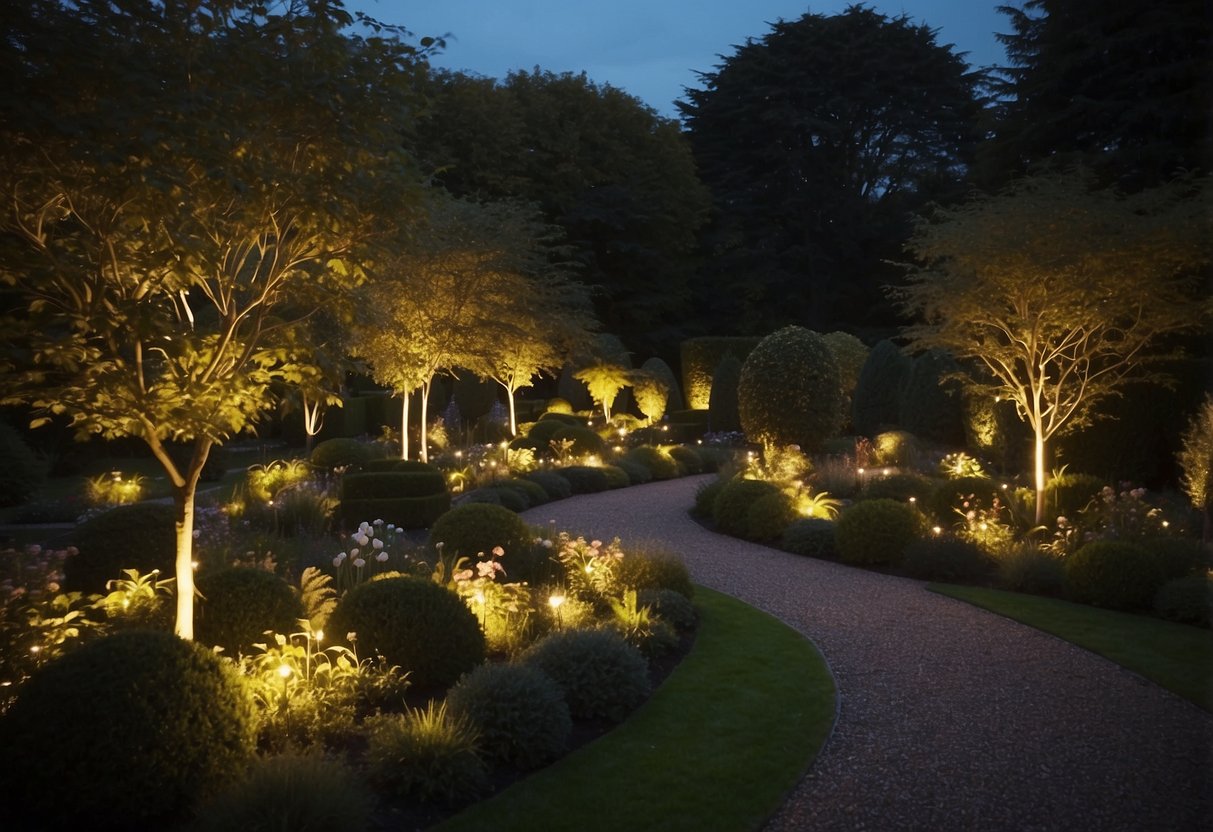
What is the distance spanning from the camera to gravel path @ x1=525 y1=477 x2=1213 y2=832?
4328 mm

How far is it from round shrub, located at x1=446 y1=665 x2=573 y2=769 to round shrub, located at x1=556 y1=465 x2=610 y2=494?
38.1 feet

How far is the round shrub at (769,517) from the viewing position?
1204 cm

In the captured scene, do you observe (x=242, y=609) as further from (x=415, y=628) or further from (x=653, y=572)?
(x=653, y=572)

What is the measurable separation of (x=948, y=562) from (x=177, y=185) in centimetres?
854

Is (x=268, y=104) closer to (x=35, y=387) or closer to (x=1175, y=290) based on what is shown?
(x=35, y=387)

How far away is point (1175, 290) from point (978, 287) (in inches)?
95.8

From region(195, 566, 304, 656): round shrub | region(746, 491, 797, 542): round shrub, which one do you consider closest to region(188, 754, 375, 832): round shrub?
region(195, 566, 304, 656): round shrub

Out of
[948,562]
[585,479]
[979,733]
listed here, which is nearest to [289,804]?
[979,733]

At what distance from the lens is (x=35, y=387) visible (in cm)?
501

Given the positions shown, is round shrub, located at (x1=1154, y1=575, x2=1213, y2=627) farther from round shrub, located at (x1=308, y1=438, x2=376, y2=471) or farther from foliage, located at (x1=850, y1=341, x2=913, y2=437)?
foliage, located at (x1=850, y1=341, x2=913, y2=437)

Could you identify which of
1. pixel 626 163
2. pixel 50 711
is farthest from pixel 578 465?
pixel 626 163

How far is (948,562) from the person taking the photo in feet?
31.7

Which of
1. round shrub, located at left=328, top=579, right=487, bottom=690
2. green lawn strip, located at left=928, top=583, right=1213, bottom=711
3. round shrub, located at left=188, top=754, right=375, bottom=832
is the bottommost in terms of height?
green lawn strip, located at left=928, top=583, right=1213, bottom=711

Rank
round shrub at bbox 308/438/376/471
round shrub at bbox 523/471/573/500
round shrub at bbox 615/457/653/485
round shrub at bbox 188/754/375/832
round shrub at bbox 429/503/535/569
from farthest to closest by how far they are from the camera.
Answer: round shrub at bbox 615/457/653/485 < round shrub at bbox 523/471/573/500 < round shrub at bbox 308/438/376/471 < round shrub at bbox 429/503/535/569 < round shrub at bbox 188/754/375/832
